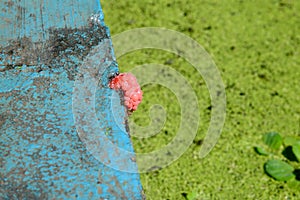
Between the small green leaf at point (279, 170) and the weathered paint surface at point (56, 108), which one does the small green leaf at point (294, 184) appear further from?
the weathered paint surface at point (56, 108)

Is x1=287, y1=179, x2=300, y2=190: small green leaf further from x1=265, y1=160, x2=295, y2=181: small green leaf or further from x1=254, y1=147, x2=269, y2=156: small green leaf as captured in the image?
x1=254, y1=147, x2=269, y2=156: small green leaf

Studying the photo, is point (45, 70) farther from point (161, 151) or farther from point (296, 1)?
point (296, 1)

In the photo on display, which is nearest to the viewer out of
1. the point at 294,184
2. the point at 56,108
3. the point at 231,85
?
the point at 56,108

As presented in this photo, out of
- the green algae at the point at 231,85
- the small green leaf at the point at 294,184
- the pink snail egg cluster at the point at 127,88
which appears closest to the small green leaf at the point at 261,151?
the green algae at the point at 231,85

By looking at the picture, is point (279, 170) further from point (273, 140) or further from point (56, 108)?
point (56, 108)

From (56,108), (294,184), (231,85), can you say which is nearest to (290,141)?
(294,184)
